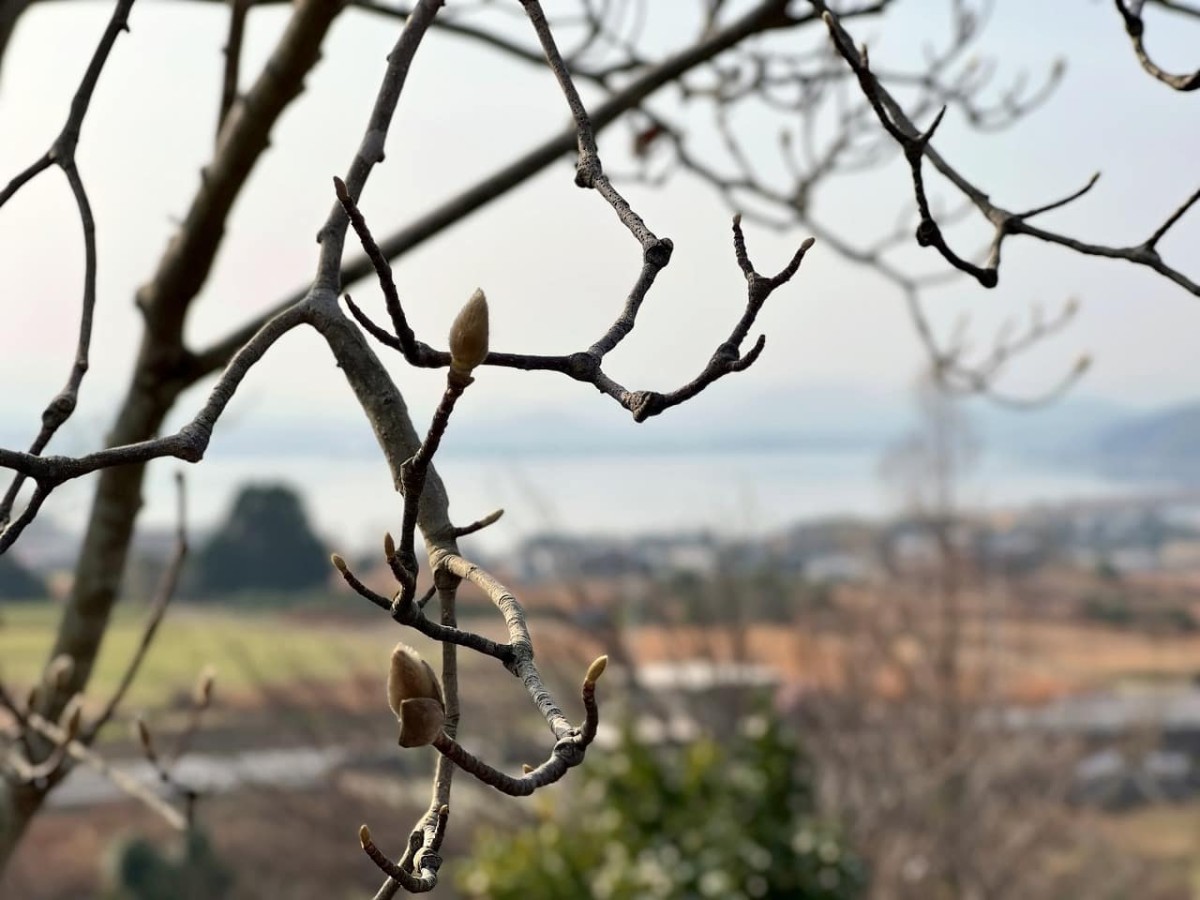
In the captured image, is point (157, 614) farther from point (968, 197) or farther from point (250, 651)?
point (250, 651)

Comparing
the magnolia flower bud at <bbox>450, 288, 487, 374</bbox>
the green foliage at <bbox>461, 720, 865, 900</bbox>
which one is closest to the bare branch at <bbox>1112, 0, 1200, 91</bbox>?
the magnolia flower bud at <bbox>450, 288, 487, 374</bbox>

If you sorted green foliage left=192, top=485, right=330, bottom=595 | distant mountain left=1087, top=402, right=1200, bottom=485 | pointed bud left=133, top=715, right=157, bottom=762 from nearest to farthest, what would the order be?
pointed bud left=133, top=715, right=157, bottom=762
green foliage left=192, top=485, right=330, bottom=595
distant mountain left=1087, top=402, right=1200, bottom=485

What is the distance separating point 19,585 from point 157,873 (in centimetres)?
142

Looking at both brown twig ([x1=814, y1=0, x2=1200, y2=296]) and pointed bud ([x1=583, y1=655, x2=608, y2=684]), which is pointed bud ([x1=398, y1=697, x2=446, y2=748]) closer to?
pointed bud ([x1=583, y1=655, x2=608, y2=684])

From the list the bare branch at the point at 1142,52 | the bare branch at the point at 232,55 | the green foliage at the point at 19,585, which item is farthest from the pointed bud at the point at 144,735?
the green foliage at the point at 19,585

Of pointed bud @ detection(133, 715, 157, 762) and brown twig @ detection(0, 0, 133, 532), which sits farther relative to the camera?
pointed bud @ detection(133, 715, 157, 762)

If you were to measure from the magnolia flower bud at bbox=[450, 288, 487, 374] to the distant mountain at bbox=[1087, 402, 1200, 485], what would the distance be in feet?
17.4

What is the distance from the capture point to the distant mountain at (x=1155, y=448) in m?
5.14

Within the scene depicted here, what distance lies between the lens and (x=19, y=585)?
269 centimetres

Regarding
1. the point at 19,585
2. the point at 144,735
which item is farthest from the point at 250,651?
the point at 144,735

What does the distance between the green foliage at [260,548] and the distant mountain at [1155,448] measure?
3.28 metres

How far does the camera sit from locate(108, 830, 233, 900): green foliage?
3.70 metres

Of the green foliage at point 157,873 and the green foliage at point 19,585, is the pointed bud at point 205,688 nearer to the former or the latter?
the green foliage at point 19,585

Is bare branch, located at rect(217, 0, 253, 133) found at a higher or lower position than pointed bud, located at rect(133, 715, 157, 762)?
higher
